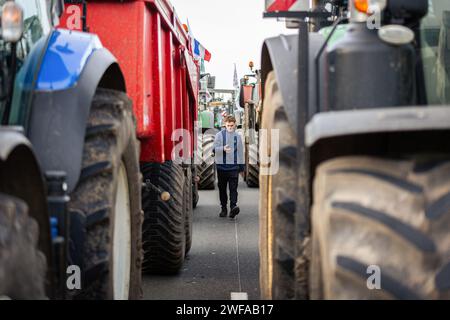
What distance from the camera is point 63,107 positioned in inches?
134

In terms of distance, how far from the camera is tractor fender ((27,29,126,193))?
330 cm

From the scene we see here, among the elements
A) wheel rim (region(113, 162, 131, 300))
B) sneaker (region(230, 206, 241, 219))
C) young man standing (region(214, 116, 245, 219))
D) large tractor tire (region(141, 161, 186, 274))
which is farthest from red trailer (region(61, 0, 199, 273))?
young man standing (region(214, 116, 245, 219))

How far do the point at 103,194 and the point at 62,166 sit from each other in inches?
8.7

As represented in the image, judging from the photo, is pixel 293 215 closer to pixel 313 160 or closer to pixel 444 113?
pixel 313 160

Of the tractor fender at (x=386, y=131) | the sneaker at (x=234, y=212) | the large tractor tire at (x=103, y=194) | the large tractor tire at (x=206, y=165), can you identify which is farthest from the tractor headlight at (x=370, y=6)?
the large tractor tire at (x=206, y=165)

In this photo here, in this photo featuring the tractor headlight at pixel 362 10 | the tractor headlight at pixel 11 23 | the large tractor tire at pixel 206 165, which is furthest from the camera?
the large tractor tire at pixel 206 165

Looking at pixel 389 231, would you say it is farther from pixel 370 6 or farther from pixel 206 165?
pixel 206 165

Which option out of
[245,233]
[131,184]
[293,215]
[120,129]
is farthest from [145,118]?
[245,233]

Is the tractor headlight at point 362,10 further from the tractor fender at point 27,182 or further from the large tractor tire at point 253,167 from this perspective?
the large tractor tire at point 253,167

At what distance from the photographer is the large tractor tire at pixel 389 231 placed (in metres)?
Result: 2.37

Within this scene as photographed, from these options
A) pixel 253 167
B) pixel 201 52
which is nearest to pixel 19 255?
pixel 253 167

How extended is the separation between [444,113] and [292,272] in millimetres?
1313

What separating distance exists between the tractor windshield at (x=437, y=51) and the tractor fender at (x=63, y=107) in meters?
1.54

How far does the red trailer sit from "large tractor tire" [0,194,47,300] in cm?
234
